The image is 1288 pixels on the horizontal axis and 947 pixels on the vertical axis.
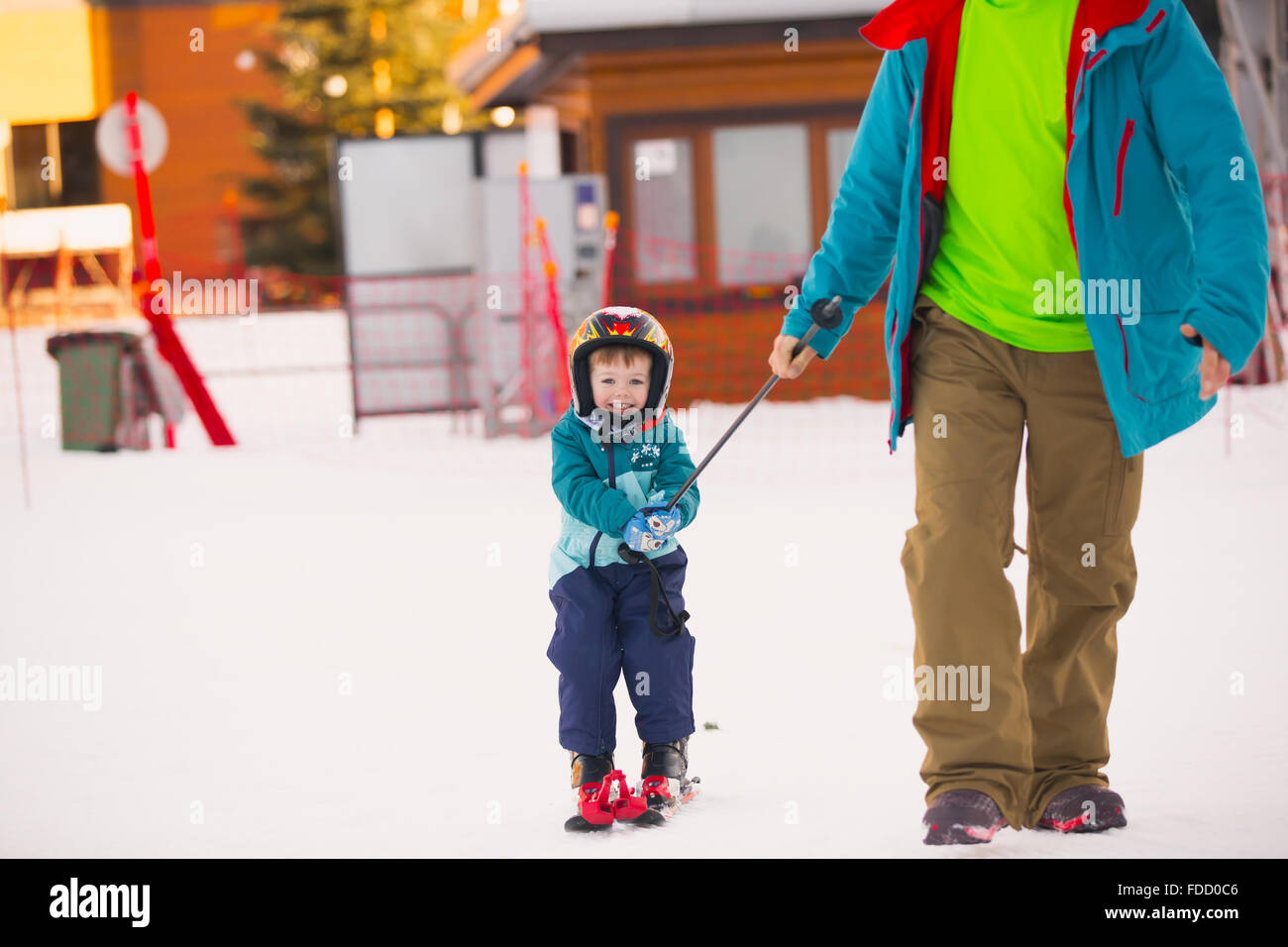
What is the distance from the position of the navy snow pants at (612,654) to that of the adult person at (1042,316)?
2.01 ft

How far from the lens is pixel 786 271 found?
13211mm

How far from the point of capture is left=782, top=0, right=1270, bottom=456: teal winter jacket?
9.26ft

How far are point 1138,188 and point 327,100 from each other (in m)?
29.2

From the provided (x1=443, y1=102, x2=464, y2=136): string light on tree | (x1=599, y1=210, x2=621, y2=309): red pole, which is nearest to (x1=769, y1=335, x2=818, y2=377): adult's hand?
(x1=599, y1=210, x2=621, y2=309): red pole

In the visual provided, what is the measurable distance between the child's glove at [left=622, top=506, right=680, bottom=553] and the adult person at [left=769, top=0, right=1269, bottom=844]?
1.68 ft

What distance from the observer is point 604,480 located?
132 inches

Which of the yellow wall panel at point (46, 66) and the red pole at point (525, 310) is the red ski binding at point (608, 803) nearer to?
the red pole at point (525, 310)

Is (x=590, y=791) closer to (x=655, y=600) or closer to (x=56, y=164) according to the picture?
(x=655, y=600)

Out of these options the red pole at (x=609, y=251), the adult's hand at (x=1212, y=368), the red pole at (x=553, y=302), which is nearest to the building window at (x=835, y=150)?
the red pole at (x=609, y=251)

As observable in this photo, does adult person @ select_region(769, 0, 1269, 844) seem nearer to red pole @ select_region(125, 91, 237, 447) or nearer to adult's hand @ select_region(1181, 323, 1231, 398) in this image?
adult's hand @ select_region(1181, 323, 1231, 398)

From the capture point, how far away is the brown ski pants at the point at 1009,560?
9.78 feet
